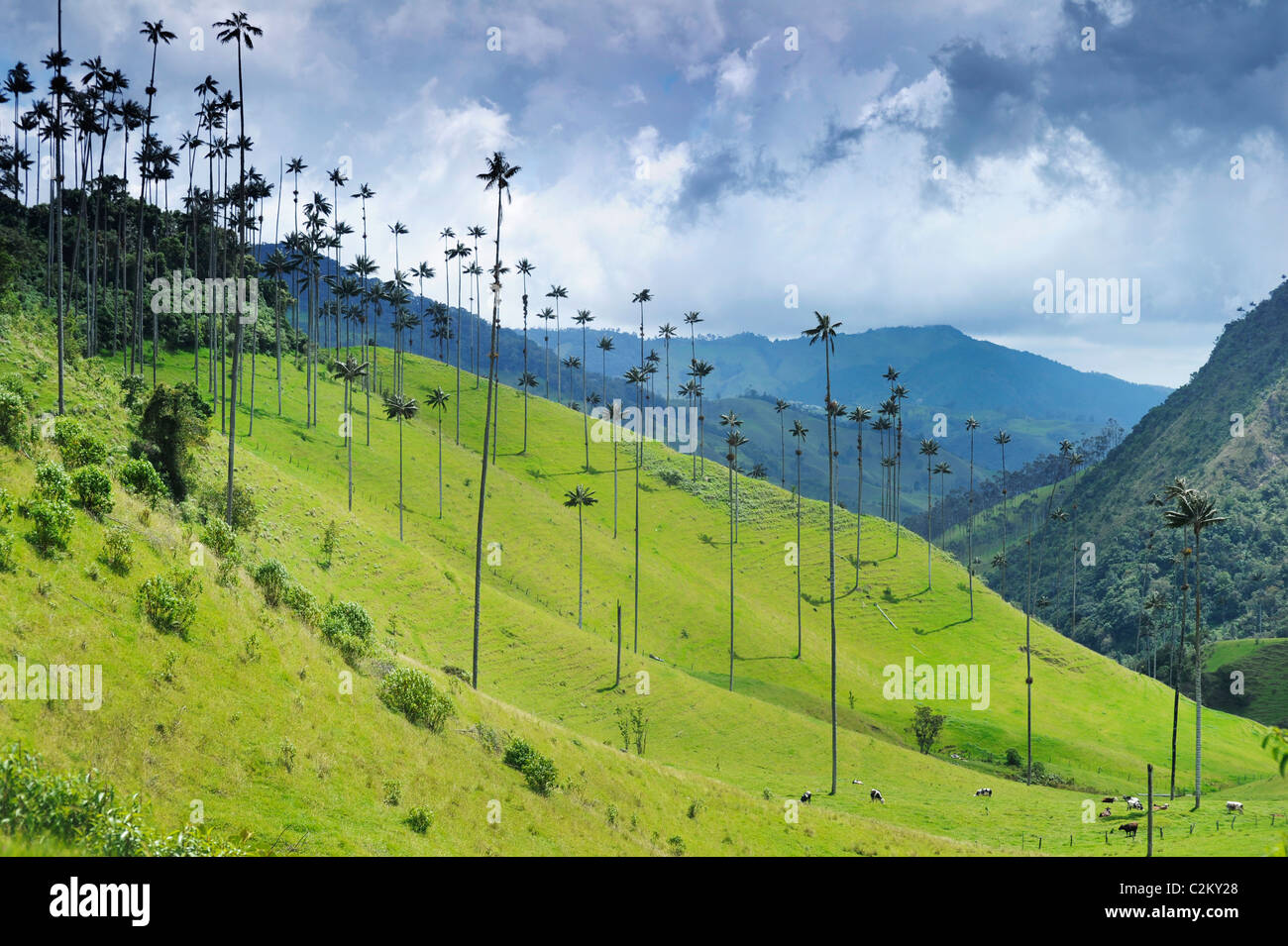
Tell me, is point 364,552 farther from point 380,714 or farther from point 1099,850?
point 1099,850

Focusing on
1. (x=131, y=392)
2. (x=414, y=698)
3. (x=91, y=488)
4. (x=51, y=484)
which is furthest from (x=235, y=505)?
(x=414, y=698)

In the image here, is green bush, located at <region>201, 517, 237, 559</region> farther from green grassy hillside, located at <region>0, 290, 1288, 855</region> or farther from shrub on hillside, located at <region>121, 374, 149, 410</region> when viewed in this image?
shrub on hillside, located at <region>121, 374, 149, 410</region>

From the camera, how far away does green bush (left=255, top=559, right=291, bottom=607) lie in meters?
35.0

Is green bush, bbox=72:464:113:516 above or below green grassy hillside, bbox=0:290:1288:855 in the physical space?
above

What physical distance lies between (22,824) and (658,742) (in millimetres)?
59246

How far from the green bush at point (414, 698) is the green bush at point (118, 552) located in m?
11.2

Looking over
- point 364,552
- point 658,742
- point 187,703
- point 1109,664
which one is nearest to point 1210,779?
point 1109,664

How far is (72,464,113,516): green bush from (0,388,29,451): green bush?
3.29 m

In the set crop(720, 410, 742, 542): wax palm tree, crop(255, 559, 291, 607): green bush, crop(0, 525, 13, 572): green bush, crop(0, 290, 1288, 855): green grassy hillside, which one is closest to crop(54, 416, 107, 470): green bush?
crop(0, 290, 1288, 855): green grassy hillside

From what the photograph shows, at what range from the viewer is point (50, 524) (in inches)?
1000

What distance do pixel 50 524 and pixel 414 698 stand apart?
15.0m

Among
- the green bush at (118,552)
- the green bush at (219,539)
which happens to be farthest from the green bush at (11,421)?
the green bush at (219,539)
